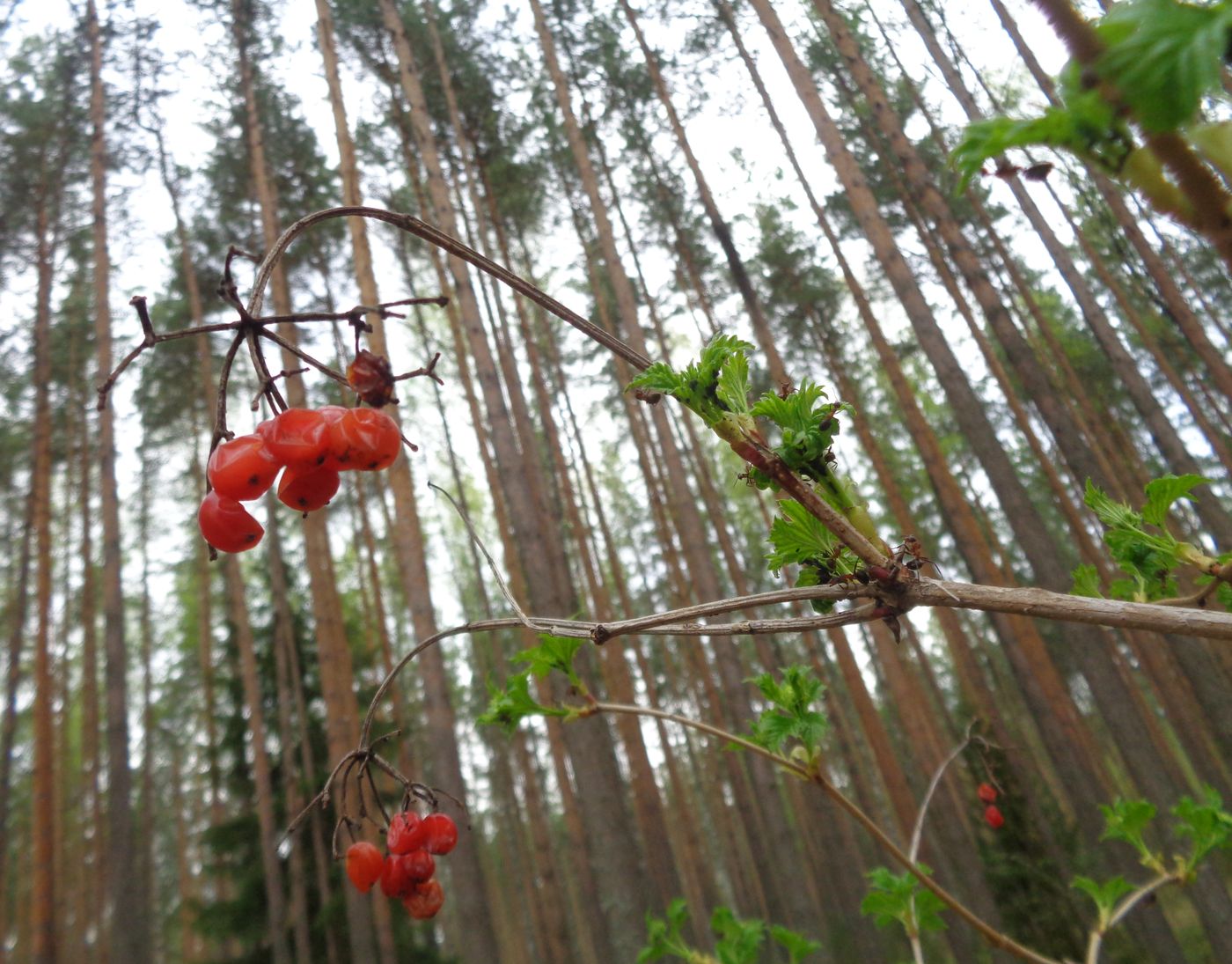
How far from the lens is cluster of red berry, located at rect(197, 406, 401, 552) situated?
1113mm

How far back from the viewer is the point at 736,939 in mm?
2379

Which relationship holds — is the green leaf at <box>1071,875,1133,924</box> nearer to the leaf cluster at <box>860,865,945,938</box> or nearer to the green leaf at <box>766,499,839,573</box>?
the leaf cluster at <box>860,865,945,938</box>

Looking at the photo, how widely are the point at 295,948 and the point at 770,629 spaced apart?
41.8 ft

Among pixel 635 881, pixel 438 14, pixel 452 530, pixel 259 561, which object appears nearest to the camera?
pixel 635 881

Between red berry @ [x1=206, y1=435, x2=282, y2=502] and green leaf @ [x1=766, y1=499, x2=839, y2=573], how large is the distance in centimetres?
76

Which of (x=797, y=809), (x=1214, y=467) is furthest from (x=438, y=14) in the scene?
(x=797, y=809)

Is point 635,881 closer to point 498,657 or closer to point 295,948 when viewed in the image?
point 295,948

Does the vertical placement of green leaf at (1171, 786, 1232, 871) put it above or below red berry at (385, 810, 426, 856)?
below

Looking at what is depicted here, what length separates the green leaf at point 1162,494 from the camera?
1092 millimetres

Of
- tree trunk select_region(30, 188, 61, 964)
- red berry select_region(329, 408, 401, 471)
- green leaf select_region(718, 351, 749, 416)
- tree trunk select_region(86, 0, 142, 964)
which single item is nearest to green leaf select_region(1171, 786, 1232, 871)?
green leaf select_region(718, 351, 749, 416)

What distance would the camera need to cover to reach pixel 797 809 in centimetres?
2191

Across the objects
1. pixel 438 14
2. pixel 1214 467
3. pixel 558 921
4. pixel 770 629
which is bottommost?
pixel 558 921

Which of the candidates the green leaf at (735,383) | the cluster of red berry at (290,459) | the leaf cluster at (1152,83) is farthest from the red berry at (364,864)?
the leaf cluster at (1152,83)

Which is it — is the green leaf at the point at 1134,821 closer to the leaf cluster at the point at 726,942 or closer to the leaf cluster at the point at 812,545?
the leaf cluster at the point at 726,942
